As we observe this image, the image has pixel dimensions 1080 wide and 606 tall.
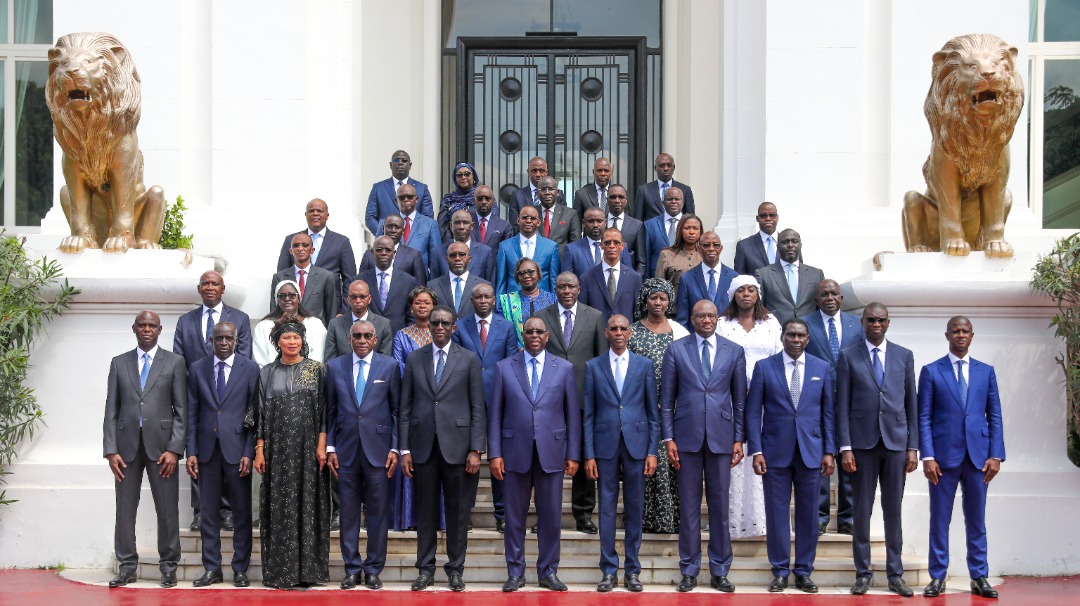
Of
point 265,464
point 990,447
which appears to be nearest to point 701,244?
point 990,447

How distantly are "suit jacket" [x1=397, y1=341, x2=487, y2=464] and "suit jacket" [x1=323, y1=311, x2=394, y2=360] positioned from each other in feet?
2.06

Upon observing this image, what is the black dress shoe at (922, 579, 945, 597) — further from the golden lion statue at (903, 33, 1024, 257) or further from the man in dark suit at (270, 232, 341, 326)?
the man in dark suit at (270, 232, 341, 326)

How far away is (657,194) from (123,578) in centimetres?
549

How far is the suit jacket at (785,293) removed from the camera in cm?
1057

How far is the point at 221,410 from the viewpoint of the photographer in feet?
30.9

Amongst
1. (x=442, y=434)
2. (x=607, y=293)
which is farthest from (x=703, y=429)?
(x=607, y=293)

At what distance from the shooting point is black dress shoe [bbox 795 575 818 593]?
29.9 ft

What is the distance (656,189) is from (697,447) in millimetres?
3820

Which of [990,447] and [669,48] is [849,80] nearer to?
[669,48]

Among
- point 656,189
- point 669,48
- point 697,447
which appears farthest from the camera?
point 669,48

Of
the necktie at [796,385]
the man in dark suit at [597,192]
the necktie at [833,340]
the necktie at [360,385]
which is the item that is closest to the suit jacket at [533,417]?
the necktie at [360,385]

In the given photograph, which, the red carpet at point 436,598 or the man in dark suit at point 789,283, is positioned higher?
the man in dark suit at point 789,283

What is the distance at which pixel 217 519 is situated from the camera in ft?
30.8

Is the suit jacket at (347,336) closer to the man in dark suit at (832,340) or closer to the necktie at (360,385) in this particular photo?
the necktie at (360,385)
